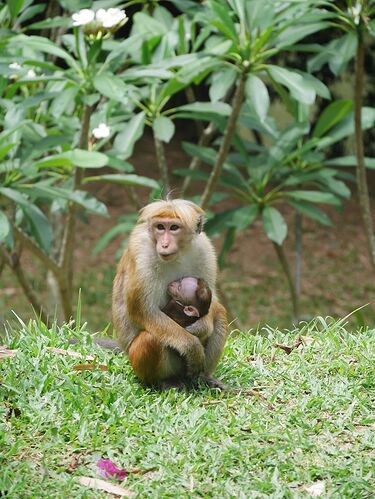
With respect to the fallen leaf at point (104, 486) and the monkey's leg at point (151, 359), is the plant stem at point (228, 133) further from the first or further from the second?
the fallen leaf at point (104, 486)

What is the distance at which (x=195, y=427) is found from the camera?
13.6 feet

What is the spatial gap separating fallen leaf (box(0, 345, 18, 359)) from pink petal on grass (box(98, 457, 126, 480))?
119 cm

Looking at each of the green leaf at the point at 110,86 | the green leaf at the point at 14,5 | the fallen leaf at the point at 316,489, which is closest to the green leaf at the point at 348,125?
the green leaf at the point at 110,86

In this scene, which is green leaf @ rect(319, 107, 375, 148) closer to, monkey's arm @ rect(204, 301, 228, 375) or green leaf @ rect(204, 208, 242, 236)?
green leaf @ rect(204, 208, 242, 236)

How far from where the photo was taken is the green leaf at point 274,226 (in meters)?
6.96

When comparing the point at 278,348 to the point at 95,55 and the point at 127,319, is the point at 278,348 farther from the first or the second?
the point at 95,55

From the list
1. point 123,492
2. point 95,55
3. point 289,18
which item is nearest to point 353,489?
point 123,492

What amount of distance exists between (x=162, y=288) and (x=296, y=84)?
2.07 metres

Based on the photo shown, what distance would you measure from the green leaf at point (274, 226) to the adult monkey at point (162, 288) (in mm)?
2290

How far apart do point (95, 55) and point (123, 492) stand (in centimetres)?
304

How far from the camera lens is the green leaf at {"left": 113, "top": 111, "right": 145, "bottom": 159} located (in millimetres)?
6473

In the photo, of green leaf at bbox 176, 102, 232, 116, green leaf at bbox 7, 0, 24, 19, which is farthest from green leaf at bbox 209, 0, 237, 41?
green leaf at bbox 7, 0, 24, 19

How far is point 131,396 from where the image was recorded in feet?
14.7

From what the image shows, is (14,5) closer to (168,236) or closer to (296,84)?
(296,84)
